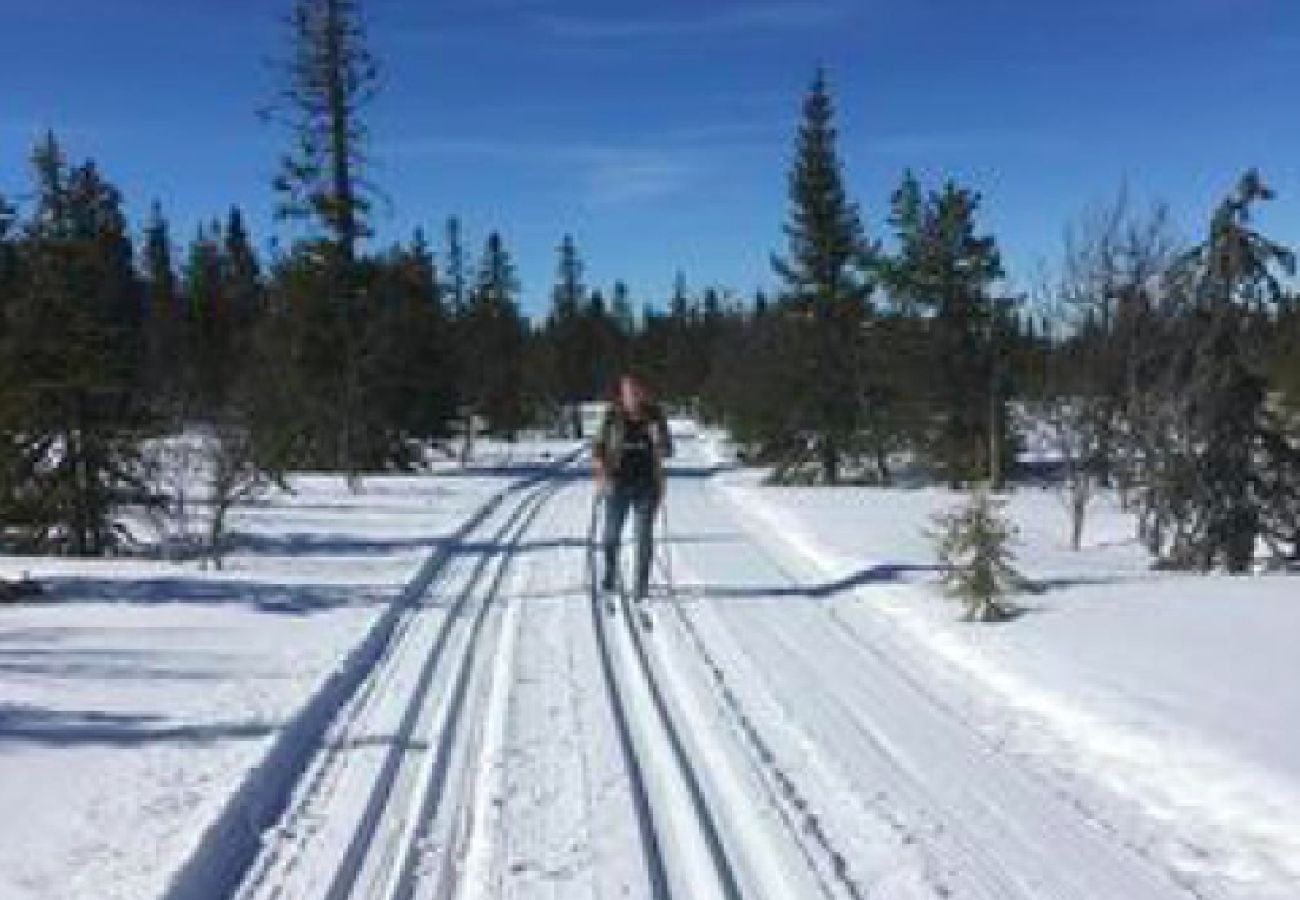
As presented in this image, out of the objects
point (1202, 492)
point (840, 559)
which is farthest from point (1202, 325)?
point (840, 559)

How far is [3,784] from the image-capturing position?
7.04 m

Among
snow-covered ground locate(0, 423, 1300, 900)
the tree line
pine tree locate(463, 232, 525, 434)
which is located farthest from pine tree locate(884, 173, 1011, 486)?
snow-covered ground locate(0, 423, 1300, 900)

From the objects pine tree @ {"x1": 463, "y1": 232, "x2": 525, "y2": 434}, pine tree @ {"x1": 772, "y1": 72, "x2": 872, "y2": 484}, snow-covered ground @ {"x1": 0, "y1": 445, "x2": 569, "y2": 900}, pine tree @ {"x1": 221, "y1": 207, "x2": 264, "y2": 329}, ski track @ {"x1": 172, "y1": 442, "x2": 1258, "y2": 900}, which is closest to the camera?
ski track @ {"x1": 172, "y1": 442, "x2": 1258, "y2": 900}

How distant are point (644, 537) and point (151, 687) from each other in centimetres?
550

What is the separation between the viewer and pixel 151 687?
9.53 metres

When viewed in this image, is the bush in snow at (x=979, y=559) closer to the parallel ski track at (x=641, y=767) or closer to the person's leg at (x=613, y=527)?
the parallel ski track at (x=641, y=767)

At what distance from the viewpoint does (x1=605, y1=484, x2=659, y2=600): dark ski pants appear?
1398cm

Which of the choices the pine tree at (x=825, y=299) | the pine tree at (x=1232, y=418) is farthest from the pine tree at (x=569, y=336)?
the pine tree at (x=1232, y=418)

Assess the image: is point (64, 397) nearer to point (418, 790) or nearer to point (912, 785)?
point (418, 790)

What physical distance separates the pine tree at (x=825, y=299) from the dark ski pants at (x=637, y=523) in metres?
28.2

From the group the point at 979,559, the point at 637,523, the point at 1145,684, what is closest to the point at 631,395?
the point at 637,523

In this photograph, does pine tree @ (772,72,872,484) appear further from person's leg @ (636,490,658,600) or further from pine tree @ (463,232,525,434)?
person's leg @ (636,490,658,600)

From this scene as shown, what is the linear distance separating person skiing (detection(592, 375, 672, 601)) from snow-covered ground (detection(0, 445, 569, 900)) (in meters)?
2.35

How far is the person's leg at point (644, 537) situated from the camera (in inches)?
548
